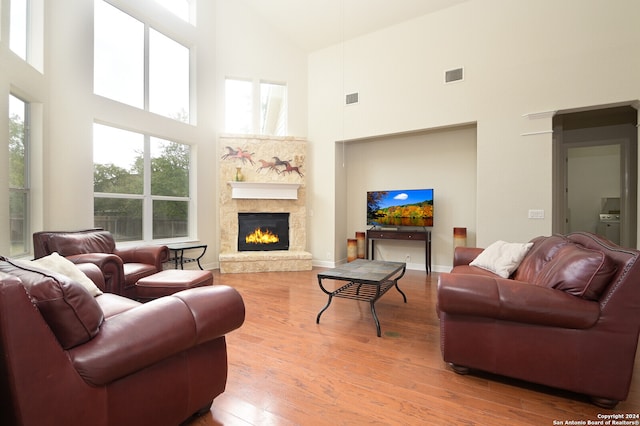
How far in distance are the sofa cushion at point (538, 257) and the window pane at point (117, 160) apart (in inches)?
200

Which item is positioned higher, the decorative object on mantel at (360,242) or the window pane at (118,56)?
the window pane at (118,56)

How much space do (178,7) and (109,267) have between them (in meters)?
4.81

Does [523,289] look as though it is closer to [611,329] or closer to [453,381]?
[611,329]

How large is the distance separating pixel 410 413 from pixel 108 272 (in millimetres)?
2833

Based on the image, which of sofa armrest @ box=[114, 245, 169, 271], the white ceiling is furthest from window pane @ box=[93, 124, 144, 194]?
the white ceiling

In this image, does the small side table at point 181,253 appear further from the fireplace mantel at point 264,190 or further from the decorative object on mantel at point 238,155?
the decorative object on mantel at point 238,155

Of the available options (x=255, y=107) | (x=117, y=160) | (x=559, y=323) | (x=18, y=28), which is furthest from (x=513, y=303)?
(x=255, y=107)

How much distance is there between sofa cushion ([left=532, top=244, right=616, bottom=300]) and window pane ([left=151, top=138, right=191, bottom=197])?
5.14 metres

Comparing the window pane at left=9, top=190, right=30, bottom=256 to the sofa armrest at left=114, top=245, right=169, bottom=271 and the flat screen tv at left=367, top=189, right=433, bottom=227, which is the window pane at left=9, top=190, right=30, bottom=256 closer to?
the sofa armrest at left=114, top=245, right=169, bottom=271

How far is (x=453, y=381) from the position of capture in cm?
187

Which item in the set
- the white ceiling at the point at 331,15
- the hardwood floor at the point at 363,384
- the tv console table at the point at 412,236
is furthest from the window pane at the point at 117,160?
the tv console table at the point at 412,236

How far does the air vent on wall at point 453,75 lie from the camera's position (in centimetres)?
453

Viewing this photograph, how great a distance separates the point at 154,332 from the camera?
3.88 feet

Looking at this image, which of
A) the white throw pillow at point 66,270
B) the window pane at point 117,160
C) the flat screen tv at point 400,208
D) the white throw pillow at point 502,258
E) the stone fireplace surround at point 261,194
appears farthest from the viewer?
the stone fireplace surround at point 261,194
